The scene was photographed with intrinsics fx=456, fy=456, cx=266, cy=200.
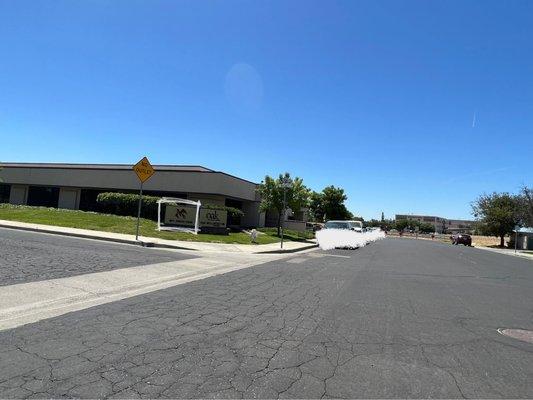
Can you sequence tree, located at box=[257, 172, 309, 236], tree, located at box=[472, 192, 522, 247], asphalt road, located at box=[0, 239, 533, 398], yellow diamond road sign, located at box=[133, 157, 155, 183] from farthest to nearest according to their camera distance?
1. tree, located at box=[472, 192, 522, 247]
2. tree, located at box=[257, 172, 309, 236]
3. yellow diamond road sign, located at box=[133, 157, 155, 183]
4. asphalt road, located at box=[0, 239, 533, 398]

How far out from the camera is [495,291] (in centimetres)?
1189

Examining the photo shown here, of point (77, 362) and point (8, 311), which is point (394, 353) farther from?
point (8, 311)

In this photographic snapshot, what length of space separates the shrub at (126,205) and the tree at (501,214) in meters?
46.2

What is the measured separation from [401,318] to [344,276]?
5528 mm

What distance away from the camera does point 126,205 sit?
3103 cm

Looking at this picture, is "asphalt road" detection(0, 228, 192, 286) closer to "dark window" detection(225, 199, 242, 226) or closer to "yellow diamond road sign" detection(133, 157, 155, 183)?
"yellow diamond road sign" detection(133, 157, 155, 183)

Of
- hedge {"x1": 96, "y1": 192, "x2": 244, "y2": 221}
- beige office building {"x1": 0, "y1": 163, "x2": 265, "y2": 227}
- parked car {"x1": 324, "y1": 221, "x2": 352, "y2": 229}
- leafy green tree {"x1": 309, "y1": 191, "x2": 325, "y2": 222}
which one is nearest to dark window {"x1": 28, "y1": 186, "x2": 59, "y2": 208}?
beige office building {"x1": 0, "y1": 163, "x2": 265, "y2": 227}

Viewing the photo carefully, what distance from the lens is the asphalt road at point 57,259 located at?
970cm

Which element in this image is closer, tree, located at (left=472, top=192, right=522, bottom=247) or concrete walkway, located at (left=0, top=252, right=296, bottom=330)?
concrete walkway, located at (left=0, top=252, right=296, bottom=330)

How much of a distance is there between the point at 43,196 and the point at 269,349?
4079cm

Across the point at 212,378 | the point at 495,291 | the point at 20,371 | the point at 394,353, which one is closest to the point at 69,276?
the point at 20,371

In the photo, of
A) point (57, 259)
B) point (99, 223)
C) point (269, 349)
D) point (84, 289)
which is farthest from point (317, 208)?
point (269, 349)

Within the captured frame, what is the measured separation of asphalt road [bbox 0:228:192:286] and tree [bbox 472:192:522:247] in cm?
5313

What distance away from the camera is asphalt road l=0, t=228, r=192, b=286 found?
31.8ft
